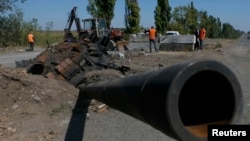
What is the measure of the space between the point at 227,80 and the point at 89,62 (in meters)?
9.68

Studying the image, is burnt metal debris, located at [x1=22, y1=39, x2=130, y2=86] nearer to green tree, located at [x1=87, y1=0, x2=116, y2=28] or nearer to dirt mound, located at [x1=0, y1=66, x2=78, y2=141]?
dirt mound, located at [x1=0, y1=66, x2=78, y2=141]

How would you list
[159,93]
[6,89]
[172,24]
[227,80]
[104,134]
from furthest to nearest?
[172,24], [6,89], [104,134], [227,80], [159,93]

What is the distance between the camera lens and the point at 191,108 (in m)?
2.16

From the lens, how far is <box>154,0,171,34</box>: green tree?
207ft

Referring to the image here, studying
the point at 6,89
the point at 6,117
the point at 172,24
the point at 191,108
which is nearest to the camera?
the point at 191,108

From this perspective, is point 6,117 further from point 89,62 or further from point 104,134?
point 89,62

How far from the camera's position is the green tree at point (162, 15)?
6300 centimetres

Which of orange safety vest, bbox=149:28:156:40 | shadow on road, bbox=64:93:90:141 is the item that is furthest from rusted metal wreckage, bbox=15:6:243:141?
orange safety vest, bbox=149:28:156:40

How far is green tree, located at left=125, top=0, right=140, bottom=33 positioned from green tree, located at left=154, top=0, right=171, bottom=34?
12.4 meters

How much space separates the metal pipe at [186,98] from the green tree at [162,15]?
61264mm

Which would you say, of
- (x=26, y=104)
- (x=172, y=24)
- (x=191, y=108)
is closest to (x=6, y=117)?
(x=26, y=104)

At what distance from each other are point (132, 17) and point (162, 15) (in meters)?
14.4

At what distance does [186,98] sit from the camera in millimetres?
2160

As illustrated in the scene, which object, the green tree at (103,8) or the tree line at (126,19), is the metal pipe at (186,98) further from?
the green tree at (103,8)
